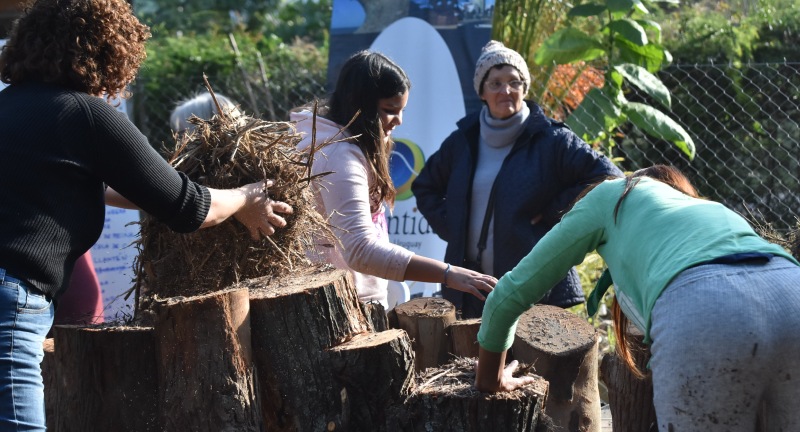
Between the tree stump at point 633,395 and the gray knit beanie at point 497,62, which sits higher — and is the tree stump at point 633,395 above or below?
below

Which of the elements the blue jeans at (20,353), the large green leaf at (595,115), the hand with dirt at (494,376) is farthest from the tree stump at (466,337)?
the large green leaf at (595,115)

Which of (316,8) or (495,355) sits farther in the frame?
(316,8)

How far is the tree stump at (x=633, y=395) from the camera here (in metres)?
3.42

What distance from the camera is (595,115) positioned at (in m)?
6.13

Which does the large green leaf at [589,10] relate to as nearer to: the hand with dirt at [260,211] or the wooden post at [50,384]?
the hand with dirt at [260,211]

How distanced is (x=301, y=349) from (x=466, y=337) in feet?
2.97

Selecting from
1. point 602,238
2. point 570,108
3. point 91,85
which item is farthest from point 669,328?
point 570,108

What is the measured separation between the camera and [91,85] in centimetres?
254

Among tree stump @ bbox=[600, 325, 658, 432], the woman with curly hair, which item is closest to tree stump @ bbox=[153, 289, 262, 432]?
the woman with curly hair

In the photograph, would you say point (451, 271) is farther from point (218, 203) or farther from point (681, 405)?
point (681, 405)

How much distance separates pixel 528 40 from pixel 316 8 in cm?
1138

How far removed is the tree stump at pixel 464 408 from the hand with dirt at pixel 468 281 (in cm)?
51

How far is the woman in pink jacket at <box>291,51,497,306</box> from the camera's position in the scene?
134 inches

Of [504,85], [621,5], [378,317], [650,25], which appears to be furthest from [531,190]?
[650,25]
